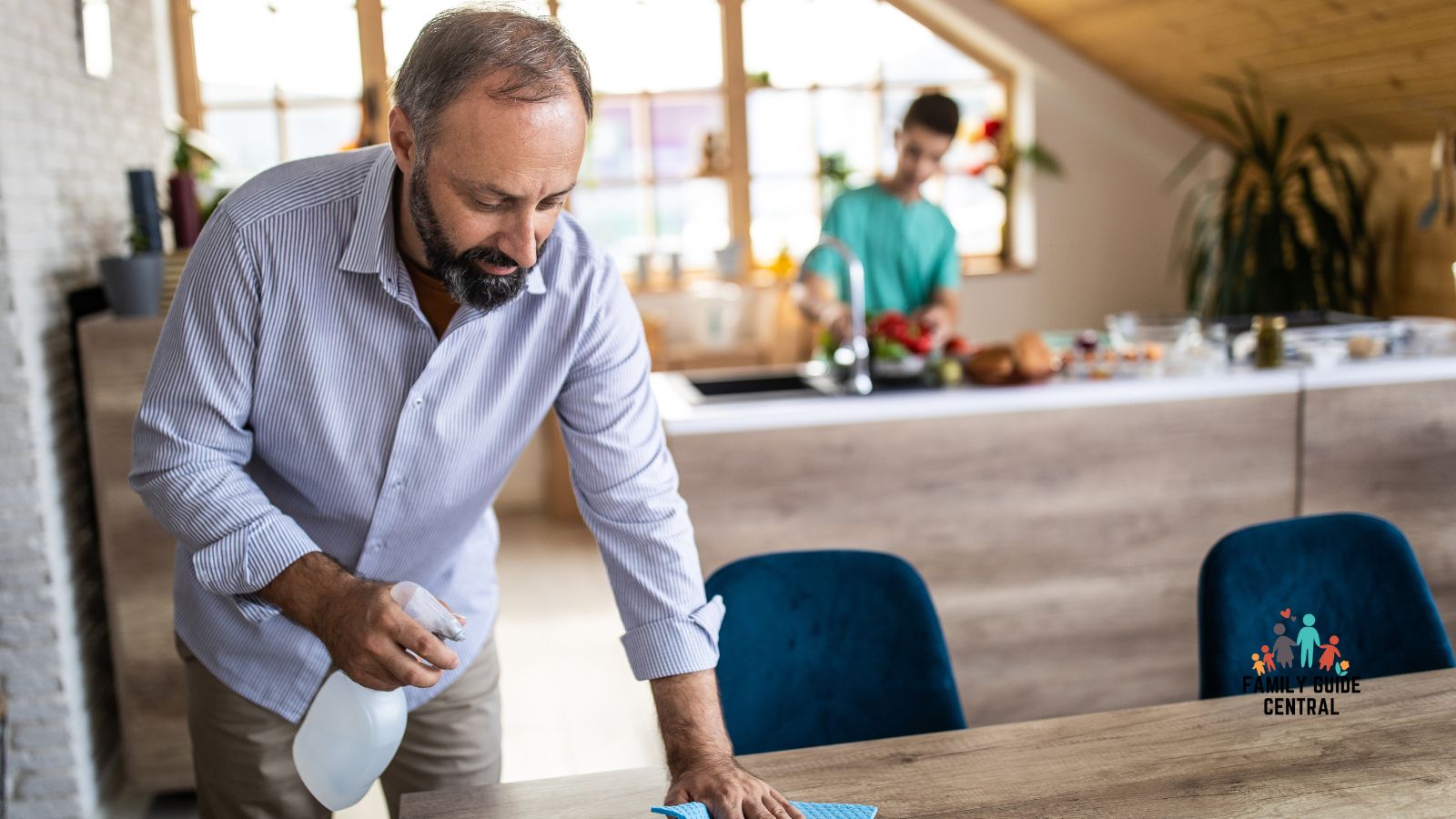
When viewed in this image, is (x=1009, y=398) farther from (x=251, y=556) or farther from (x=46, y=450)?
(x=46, y=450)

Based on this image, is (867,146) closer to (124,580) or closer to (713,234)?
(713,234)

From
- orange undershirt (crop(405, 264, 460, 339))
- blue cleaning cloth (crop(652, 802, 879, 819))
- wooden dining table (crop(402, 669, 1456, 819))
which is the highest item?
orange undershirt (crop(405, 264, 460, 339))

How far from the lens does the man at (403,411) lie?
1320 millimetres

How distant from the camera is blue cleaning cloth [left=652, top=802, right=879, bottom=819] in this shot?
1.27 metres

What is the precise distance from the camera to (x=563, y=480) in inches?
223

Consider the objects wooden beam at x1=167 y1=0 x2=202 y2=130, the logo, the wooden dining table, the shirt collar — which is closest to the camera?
the wooden dining table

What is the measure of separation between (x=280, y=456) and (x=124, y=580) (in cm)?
167

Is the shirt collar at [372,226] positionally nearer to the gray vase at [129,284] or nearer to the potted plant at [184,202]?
the gray vase at [129,284]

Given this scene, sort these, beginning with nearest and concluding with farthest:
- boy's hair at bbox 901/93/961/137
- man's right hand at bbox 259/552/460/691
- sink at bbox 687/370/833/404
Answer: man's right hand at bbox 259/552/460/691, sink at bbox 687/370/833/404, boy's hair at bbox 901/93/961/137

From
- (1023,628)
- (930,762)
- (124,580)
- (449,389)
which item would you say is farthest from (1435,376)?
(124,580)

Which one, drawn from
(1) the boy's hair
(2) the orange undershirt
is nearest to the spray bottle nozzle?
(2) the orange undershirt

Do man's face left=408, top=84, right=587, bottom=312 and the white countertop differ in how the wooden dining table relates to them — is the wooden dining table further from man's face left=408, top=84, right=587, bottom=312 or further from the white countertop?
the white countertop

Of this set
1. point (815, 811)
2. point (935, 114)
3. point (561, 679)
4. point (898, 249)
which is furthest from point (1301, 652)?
point (561, 679)

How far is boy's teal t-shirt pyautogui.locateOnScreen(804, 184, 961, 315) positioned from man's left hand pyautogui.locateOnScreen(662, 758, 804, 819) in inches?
105
